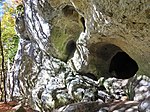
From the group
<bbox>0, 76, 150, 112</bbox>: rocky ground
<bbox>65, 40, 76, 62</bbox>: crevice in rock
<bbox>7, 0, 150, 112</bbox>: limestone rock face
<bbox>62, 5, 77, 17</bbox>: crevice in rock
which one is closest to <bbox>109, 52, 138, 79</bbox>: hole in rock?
<bbox>7, 0, 150, 112</bbox>: limestone rock face

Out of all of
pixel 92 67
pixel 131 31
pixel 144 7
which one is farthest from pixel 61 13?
pixel 144 7

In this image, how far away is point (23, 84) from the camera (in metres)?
12.1

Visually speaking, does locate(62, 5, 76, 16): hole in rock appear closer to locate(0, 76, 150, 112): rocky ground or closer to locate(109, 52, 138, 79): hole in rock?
locate(109, 52, 138, 79): hole in rock

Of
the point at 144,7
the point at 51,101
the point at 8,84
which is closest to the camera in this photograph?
the point at 144,7

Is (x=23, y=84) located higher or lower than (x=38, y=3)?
lower

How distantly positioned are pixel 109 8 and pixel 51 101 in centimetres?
430

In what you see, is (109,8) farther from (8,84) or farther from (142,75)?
(8,84)

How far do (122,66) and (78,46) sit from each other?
193cm

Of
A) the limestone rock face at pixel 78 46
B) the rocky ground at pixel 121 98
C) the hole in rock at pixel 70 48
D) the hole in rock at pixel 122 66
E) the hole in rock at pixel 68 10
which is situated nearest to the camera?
the rocky ground at pixel 121 98

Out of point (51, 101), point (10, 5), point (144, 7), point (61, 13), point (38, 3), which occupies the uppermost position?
point (10, 5)

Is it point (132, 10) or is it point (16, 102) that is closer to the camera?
point (132, 10)

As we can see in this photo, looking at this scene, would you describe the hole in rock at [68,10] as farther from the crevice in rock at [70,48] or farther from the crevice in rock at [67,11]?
the crevice in rock at [70,48]

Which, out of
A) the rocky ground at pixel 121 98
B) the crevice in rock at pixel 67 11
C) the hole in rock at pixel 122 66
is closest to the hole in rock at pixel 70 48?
the crevice in rock at pixel 67 11

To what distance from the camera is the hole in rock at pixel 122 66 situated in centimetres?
925
